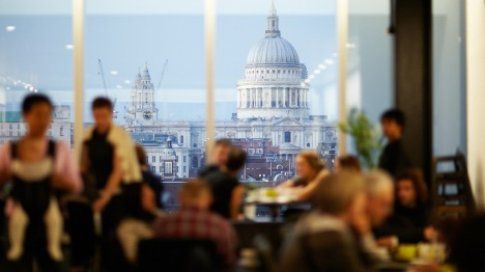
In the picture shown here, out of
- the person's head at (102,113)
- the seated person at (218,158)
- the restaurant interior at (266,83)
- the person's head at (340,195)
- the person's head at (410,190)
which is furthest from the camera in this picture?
the restaurant interior at (266,83)

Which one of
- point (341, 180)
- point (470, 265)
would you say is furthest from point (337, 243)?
point (470, 265)

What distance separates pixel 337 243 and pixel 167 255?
161cm

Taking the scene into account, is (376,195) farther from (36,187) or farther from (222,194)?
(222,194)

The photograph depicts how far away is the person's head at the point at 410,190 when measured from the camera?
7.71 meters

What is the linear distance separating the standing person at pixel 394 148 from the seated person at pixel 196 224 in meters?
2.88

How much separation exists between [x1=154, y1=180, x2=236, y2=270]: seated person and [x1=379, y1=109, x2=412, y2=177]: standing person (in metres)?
2.88

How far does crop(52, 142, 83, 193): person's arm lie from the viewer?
19.6ft

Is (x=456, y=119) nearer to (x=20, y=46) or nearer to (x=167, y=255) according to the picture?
(x=20, y=46)

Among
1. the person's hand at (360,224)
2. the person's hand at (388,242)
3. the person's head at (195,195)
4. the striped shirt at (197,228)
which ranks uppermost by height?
the person's head at (195,195)

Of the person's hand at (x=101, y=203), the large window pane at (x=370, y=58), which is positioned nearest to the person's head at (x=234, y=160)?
the person's hand at (x=101, y=203)

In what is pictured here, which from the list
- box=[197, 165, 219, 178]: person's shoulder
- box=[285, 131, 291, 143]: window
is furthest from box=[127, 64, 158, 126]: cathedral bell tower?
box=[197, 165, 219, 178]: person's shoulder

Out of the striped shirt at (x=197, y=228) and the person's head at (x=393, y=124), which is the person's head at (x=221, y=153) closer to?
Result: the person's head at (x=393, y=124)

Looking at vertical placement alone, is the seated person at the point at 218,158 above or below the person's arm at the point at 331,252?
above

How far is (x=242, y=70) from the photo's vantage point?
11734mm
